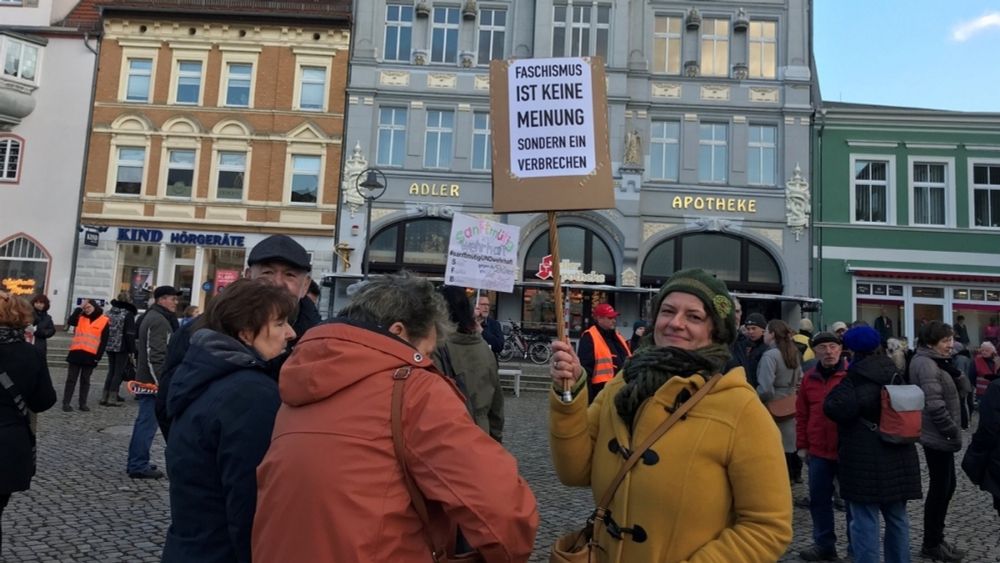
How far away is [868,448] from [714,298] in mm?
2695

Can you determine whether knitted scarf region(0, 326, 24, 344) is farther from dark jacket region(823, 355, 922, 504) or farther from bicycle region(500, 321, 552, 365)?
bicycle region(500, 321, 552, 365)

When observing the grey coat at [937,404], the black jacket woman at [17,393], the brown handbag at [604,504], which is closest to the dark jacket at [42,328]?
the black jacket woman at [17,393]

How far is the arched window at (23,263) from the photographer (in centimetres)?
2097

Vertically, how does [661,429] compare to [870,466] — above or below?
above

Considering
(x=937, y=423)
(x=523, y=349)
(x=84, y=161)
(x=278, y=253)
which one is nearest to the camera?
(x=278, y=253)

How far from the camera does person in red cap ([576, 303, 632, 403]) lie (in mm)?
6144

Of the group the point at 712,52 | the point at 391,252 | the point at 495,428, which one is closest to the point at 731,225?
the point at 712,52

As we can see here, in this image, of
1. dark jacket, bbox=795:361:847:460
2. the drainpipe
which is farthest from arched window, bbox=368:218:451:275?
dark jacket, bbox=795:361:847:460

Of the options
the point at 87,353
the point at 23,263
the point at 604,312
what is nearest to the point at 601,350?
the point at 604,312

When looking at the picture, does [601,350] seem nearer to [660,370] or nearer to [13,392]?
[660,370]

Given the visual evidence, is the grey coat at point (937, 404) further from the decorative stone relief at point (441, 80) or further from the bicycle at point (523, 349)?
the decorative stone relief at point (441, 80)

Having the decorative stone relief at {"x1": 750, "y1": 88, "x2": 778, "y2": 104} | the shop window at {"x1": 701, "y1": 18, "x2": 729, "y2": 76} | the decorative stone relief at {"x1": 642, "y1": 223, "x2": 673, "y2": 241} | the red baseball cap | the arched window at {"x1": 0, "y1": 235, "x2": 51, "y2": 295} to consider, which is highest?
the shop window at {"x1": 701, "y1": 18, "x2": 729, "y2": 76}

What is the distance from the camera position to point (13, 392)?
3.58 m

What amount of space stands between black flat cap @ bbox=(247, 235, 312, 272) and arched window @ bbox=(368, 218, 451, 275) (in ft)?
57.9
